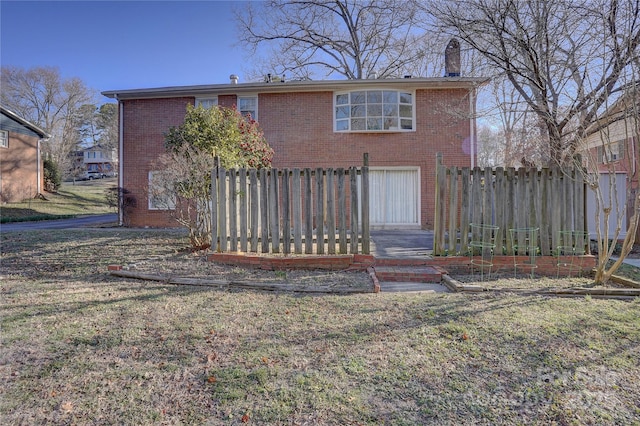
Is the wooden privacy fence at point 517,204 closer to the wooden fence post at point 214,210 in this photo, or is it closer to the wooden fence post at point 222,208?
the wooden fence post at point 222,208

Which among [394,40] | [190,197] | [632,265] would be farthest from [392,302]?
[394,40]

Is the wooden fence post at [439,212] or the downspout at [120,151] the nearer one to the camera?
the wooden fence post at [439,212]

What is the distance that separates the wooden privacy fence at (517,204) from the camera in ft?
20.6

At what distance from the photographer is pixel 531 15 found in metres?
8.19

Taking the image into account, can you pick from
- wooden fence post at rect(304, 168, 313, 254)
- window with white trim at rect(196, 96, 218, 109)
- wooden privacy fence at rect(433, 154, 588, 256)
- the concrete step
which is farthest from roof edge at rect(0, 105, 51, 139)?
wooden privacy fence at rect(433, 154, 588, 256)

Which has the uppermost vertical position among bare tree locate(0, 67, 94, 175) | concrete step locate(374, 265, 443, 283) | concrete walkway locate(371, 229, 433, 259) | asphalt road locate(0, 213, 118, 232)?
bare tree locate(0, 67, 94, 175)

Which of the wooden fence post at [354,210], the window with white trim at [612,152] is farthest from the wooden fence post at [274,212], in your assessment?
the window with white trim at [612,152]

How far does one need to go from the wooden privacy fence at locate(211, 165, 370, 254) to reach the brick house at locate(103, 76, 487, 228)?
6.46m

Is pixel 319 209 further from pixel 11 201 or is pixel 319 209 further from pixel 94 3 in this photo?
pixel 11 201

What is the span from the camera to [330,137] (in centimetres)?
1287

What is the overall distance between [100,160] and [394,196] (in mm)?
58663

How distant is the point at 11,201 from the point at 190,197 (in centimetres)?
2215

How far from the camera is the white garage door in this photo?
41.5 ft

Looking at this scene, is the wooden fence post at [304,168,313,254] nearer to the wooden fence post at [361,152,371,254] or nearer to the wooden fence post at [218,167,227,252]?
the wooden fence post at [361,152,371,254]
